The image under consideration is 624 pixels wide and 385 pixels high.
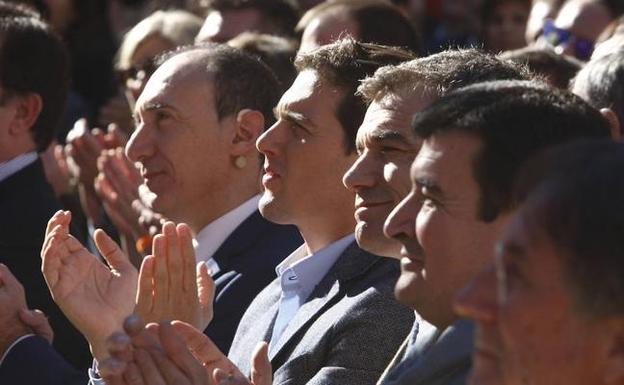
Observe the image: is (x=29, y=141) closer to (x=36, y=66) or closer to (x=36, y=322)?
(x=36, y=66)

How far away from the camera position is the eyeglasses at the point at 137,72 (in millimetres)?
5973

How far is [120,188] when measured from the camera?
18.8 ft

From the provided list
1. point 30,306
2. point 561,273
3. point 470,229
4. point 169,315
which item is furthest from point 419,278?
point 30,306

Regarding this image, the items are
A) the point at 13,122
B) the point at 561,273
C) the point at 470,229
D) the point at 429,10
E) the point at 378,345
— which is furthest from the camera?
the point at 429,10

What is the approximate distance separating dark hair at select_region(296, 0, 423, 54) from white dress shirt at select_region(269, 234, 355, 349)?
4.79ft

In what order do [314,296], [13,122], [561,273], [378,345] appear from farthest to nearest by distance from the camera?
[13,122]
[314,296]
[378,345]
[561,273]

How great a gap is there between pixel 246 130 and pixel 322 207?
0.89 m

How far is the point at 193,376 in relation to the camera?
2822mm

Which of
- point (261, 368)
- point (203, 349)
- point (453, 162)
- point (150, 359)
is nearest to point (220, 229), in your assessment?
point (203, 349)

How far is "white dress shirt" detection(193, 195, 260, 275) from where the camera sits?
467cm

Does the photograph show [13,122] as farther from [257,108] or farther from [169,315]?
[169,315]

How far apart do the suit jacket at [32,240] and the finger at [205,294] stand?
0.94 m

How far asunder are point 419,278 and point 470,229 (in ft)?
0.52

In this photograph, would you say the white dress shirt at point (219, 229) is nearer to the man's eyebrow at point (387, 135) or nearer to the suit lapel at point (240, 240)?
the suit lapel at point (240, 240)
